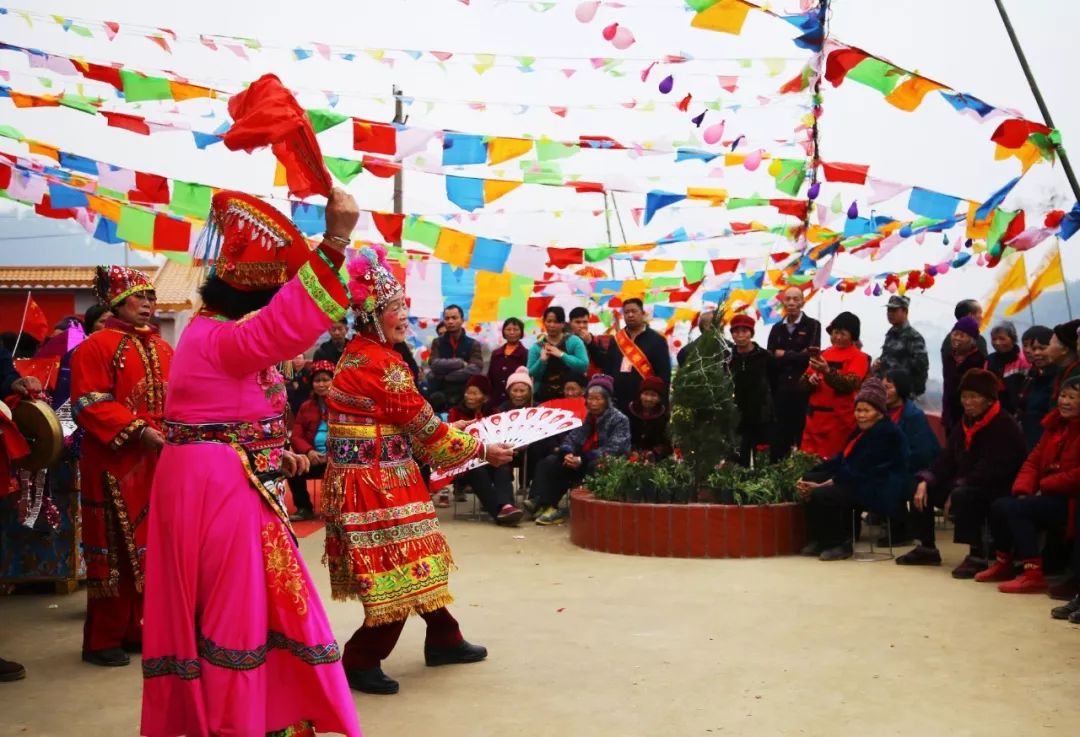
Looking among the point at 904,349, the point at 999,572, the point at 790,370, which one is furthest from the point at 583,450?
the point at 999,572

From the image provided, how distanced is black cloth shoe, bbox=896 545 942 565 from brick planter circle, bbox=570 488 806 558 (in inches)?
30.6

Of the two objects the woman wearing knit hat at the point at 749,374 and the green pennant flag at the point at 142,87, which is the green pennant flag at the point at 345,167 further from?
the woman wearing knit hat at the point at 749,374

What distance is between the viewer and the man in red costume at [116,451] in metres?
5.41

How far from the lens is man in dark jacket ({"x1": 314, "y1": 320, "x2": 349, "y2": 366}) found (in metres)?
11.3

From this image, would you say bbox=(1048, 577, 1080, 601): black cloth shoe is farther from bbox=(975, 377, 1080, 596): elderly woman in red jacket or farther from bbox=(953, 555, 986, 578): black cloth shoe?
bbox=(953, 555, 986, 578): black cloth shoe

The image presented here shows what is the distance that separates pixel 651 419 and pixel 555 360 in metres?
1.11

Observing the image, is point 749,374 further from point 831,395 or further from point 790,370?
point 831,395

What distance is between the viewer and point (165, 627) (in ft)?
11.8

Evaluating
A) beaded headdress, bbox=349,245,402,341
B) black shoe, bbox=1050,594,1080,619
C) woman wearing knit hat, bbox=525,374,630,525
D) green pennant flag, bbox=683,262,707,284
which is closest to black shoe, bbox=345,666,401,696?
beaded headdress, bbox=349,245,402,341

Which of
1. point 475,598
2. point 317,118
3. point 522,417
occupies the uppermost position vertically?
point 317,118

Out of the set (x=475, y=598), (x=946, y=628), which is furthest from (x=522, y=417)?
(x=946, y=628)

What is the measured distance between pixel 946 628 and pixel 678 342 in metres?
13.0

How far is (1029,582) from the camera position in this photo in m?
6.68

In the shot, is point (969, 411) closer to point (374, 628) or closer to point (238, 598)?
point (374, 628)
